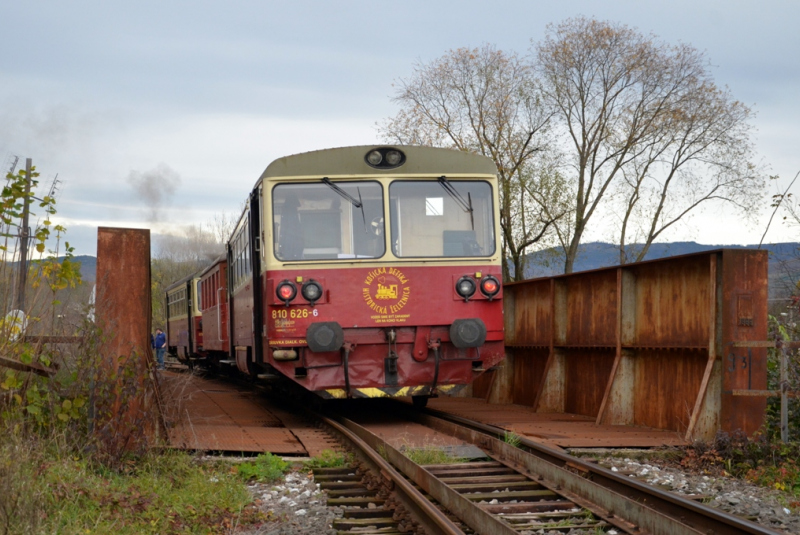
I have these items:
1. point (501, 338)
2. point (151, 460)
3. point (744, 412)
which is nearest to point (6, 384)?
point (151, 460)

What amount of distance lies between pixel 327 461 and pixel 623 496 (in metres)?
3.11

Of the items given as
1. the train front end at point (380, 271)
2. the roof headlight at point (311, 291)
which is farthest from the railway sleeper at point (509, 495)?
the roof headlight at point (311, 291)

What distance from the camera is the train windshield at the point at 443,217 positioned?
34.8 ft

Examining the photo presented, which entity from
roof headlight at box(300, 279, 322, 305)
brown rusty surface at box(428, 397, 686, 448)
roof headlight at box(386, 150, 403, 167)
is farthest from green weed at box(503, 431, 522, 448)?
roof headlight at box(386, 150, 403, 167)

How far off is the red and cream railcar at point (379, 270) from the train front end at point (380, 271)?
0.01 metres

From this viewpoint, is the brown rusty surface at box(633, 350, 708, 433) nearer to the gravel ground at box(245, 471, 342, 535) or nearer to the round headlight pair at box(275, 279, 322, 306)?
the round headlight pair at box(275, 279, 322, 306)

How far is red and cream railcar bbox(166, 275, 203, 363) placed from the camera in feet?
80.5

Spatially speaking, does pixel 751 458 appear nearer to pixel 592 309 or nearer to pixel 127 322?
pixel 592 309

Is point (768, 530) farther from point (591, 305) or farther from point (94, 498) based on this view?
point (591, 305)

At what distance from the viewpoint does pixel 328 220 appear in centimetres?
1057

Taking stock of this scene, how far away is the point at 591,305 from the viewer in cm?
1187

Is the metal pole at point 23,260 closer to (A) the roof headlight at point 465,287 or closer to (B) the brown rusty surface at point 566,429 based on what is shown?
(A) the roof headlight at point 465,287

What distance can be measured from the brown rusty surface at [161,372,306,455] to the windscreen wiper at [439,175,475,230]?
3.31 meters

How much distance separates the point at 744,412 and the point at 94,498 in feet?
19.0
